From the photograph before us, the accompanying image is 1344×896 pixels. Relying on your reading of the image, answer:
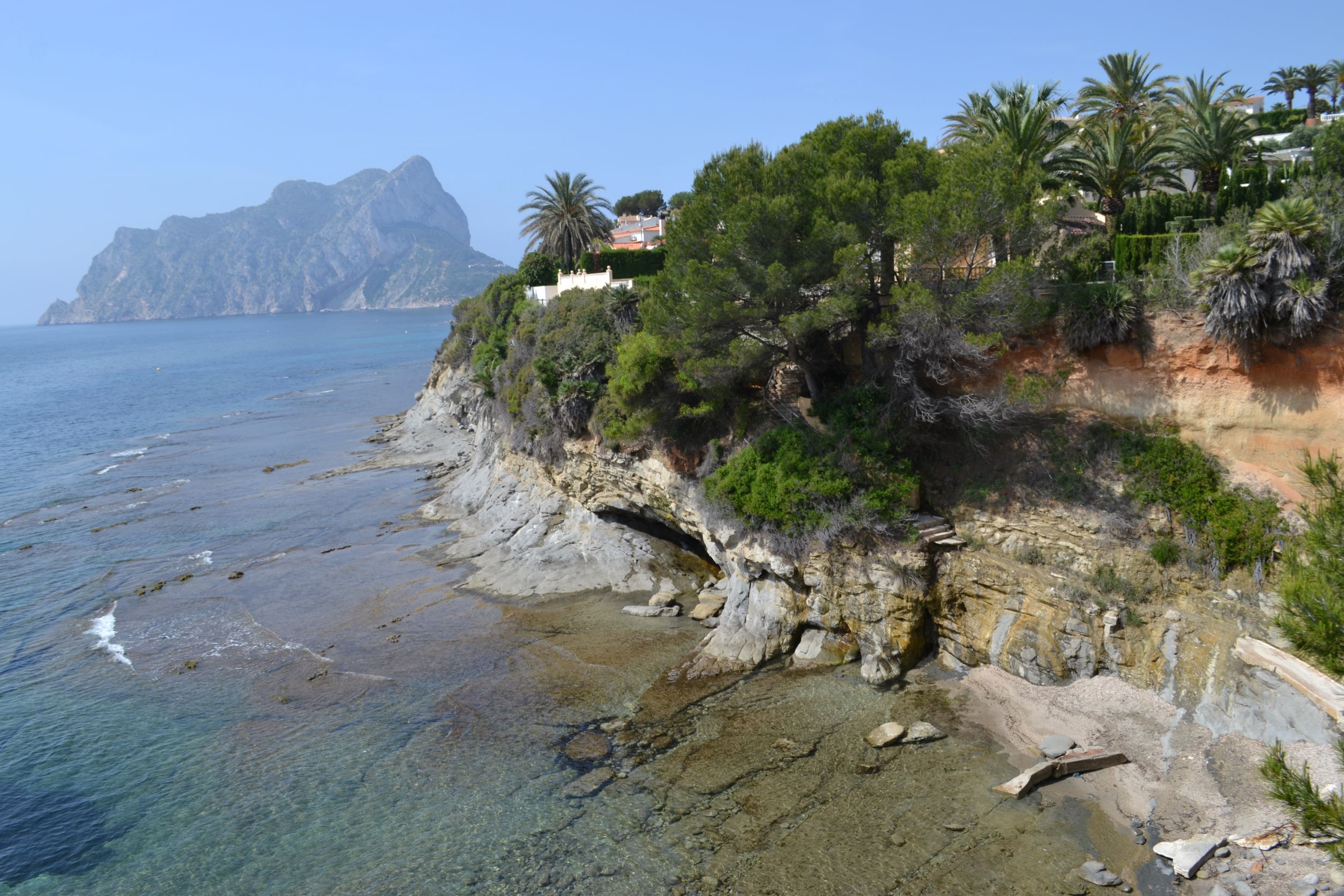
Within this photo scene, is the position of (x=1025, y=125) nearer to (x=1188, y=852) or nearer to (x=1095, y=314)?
(x=1095, y=314)

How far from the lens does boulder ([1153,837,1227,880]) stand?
1323 cm

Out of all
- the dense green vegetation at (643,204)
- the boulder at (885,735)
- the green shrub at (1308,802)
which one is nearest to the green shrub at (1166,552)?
the boulder at (885,735)

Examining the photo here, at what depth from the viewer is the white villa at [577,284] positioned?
3731cm

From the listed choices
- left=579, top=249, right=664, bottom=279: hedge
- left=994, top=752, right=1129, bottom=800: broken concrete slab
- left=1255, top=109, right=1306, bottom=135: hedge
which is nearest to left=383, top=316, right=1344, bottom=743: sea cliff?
left=994, top=752, right=1129, bottom=800: broken concrete slab

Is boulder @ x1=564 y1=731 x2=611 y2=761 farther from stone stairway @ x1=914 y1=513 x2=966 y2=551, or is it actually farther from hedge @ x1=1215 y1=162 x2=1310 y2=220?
hedge @ x1=1215 y1=162 x2=1310 y2=220

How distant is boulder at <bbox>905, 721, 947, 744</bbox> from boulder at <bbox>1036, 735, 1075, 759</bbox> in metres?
2.05

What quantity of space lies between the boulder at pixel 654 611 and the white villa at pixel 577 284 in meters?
14.4

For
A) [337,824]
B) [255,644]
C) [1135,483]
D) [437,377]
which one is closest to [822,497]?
[1135,483]

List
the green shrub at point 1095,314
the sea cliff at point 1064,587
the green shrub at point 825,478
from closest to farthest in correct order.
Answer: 1. the sea cliff at point 1064,587
2. the green shrub at point 1095,314
3. the green shrub at point 825,478

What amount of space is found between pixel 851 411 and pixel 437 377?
47575mm

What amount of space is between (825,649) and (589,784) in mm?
7863

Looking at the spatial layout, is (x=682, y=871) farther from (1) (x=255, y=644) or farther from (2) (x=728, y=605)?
(1) (x=255, y=644)

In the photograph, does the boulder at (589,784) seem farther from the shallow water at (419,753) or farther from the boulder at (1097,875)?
the boulder at (1097,875)

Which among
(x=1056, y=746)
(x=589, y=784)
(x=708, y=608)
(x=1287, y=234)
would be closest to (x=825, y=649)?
(x=708, y=608)
